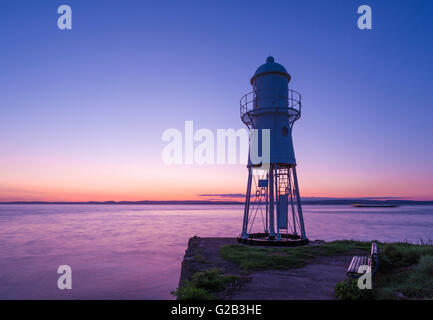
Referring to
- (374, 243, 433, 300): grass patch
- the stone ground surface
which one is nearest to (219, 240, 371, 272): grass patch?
the stone ground surface

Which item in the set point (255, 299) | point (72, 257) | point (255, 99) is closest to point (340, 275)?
point (255, 299)

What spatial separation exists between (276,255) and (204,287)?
20.3 ft

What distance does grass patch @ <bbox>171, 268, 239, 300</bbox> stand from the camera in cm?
855

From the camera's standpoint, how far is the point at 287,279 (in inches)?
432

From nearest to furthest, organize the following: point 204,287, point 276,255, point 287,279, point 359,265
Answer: point 204,287 < point 359,265 < point 287,279 < point 276,255

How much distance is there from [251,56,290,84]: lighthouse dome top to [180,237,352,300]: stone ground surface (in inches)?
520

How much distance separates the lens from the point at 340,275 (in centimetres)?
1164

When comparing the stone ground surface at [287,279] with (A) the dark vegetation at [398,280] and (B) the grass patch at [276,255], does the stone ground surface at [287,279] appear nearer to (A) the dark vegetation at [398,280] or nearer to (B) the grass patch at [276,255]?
(B) the grass patch at [276,255]

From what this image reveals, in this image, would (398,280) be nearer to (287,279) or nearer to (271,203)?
(287,279)

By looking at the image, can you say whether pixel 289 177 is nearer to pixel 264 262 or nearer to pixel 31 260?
pixel 264 262

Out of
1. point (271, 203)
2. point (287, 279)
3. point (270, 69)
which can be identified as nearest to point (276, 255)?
point (287, 279)
